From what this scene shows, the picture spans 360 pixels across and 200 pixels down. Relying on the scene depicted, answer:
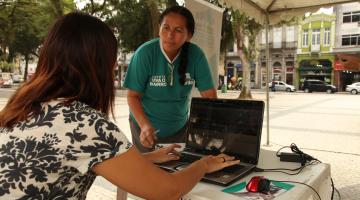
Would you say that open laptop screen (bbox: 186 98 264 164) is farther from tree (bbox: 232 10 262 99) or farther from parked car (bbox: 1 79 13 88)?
parked car (bbox: 1 79 13 88)

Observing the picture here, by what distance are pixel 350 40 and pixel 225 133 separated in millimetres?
33805

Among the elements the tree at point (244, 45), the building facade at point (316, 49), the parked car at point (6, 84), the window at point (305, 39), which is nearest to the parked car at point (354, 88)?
the building facade at point (316, 49)

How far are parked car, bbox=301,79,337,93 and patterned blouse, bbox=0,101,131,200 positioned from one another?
3147 cm

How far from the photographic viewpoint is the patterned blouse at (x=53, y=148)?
108 centimetres

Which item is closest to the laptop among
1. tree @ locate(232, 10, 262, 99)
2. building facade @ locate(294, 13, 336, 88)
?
tree @ locate(232, 10, 262, 99)

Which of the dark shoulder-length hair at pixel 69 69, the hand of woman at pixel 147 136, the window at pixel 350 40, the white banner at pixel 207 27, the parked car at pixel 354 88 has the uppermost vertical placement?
the window at pixel 350 40

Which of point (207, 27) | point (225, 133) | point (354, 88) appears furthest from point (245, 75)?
point (225, 133)

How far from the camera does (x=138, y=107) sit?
2326mm

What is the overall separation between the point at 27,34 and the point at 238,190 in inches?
1265

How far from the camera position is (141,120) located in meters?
2.23

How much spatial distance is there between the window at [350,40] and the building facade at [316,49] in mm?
909

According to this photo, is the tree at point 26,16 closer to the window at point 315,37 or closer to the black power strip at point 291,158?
the black power strip at point 291,158

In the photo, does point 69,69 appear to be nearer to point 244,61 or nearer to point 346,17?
point 244,61

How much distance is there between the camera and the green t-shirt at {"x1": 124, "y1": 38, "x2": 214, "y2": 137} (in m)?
2.33
